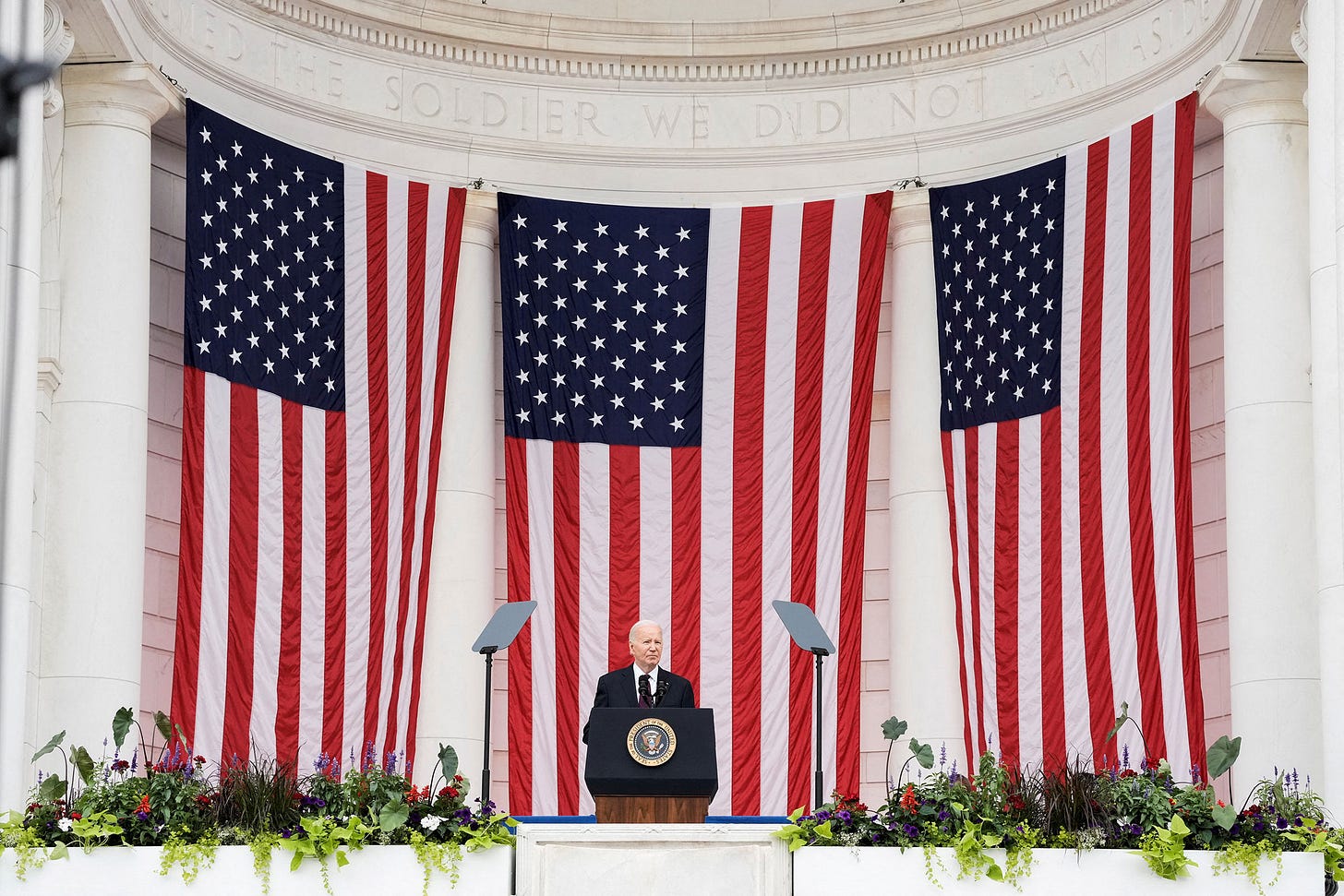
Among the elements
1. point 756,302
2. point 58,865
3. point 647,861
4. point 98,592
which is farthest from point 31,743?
point 756,302

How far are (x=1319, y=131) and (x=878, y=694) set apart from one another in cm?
882

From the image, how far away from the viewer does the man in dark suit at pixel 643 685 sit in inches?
557

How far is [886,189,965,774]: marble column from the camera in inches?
756

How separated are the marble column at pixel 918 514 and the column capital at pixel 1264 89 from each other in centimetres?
404

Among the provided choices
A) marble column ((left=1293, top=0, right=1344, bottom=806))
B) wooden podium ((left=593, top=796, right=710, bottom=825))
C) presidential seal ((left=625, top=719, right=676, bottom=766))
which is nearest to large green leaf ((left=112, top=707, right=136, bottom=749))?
wooden podium ((left=593, top=796, right=710, bottom=825))

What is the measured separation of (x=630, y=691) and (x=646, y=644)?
0.48 meters

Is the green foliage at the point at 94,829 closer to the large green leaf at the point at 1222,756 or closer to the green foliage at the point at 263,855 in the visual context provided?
the green foliage at the point at 263,855

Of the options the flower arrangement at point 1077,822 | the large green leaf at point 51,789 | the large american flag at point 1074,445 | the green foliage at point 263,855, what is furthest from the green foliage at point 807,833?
the large american flag at point 1074,445

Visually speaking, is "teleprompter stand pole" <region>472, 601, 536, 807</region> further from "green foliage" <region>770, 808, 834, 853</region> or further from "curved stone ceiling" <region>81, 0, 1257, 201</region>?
"curved stone ceiling" <region>81, 0, 1257, 201</region>

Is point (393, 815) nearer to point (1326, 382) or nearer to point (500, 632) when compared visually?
point (500, 632)

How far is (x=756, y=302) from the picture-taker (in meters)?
20.3

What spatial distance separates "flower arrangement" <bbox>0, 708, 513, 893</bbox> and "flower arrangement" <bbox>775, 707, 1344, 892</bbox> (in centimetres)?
231

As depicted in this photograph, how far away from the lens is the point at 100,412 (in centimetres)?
1645

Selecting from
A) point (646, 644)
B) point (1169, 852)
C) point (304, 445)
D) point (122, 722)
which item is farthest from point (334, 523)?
point (1169, 852)
